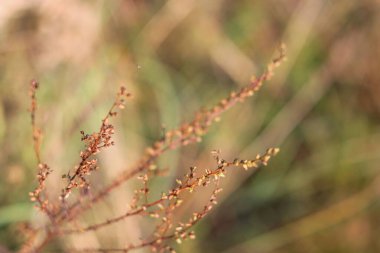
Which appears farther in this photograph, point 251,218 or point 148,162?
point 251,218

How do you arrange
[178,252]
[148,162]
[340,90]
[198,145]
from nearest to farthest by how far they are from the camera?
[148,162]
[178,252]
[198,145]
[340,90]

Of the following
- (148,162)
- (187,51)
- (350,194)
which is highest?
(187,51)

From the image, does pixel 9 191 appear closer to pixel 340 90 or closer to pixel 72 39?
pixel 72 39

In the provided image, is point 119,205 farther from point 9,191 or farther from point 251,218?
point 251,218

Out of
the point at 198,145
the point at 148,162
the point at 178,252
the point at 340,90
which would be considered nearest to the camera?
the point at 148,162

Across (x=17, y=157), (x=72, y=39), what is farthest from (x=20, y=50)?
(x=17, y=157)

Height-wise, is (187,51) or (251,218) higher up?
(187,51)
